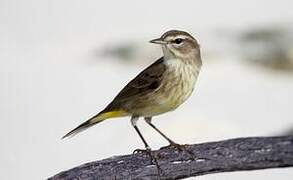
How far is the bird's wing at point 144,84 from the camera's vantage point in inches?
175

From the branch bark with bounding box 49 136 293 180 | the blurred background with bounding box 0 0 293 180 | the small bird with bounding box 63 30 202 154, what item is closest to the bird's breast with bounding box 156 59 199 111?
the small bird with bounding box 63 30 202 154

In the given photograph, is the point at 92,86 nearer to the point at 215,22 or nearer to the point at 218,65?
the point at 218,65

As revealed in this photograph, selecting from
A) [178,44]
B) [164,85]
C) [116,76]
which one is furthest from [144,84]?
[116,76]

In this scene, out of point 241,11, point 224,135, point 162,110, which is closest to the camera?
point 162,110

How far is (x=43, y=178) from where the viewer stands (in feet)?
22.7

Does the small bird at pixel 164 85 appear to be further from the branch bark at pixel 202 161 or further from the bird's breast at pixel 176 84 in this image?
the branch bark at pixel 202 161

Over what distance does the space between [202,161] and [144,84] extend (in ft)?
2.33

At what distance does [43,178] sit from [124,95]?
2.56m

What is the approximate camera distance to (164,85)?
4.43m

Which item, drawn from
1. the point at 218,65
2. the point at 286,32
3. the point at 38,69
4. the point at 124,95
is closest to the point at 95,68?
the point at 38,69

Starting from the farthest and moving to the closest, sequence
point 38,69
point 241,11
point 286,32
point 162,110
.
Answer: point 241,11 < point 286,32 < point 38,69 < point 162,110

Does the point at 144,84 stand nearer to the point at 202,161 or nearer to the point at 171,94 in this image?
the point at 171,94

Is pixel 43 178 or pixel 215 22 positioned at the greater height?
pixel 215 22

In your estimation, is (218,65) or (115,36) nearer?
(218,65)
